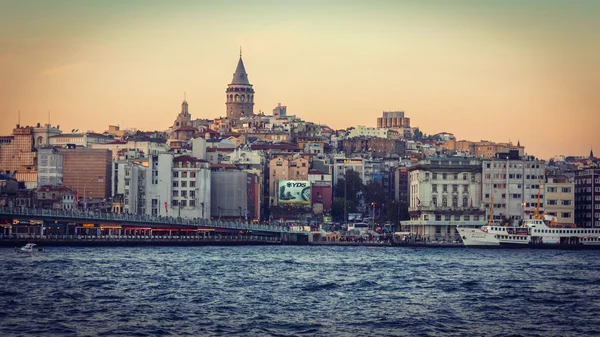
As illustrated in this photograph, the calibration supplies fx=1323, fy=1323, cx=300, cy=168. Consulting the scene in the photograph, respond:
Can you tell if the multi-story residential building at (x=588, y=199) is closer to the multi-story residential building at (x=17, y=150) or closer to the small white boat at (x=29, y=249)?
the small white boat at (x=29, y=249)

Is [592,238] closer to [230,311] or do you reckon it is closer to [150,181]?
[150,181]

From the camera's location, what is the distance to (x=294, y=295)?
65.8 metres

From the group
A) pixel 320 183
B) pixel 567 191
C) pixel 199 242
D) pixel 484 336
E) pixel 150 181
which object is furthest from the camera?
pixel 320 183

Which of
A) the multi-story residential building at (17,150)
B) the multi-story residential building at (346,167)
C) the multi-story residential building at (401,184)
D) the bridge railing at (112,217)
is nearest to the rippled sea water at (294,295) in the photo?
the bridge railing at (112,217)

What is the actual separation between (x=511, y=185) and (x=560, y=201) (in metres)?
5.51

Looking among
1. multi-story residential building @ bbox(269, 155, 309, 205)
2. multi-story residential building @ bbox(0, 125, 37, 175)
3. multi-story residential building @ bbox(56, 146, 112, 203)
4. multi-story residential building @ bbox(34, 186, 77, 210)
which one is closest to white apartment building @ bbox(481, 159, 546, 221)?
multi-story residential building @ bbox(269, 155, 309, 205)

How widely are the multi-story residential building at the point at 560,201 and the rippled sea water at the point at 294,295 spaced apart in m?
33.5

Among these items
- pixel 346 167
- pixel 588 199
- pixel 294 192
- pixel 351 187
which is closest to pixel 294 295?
pixel 588 199

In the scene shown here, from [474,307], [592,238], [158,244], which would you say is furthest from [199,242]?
[474,307]

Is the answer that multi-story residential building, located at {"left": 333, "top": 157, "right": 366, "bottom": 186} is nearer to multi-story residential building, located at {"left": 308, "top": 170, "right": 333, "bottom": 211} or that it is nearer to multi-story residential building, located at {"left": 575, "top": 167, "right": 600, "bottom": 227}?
multi-story residential building, located at {"left": 308, "top": 170, "right": 333, "bottom": 211}

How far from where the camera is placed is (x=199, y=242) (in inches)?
4877

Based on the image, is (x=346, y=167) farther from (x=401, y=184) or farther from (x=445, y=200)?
(x=445, y=200)

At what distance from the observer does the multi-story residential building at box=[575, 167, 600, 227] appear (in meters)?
139

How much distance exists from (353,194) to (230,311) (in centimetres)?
11740
